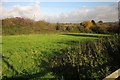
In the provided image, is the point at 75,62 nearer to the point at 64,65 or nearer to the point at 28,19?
the point at 64,65

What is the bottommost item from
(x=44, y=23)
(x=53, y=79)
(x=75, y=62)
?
(x=53, y=79)

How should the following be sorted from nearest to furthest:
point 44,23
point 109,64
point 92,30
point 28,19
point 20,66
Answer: point 109,64, point 20,66, point 44,23, point 28,19, point 92,30

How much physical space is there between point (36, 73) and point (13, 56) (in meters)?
4.25

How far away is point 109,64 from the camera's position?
31.9 ft

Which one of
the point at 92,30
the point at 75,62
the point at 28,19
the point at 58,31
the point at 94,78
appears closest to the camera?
the point at 94,78

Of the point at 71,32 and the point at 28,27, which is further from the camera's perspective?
the point at 71,32

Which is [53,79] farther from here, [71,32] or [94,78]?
[71,32]

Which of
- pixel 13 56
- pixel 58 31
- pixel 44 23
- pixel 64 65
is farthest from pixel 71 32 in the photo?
pixel 64 65

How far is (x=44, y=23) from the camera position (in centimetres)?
3488

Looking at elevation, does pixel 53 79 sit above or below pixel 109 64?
below

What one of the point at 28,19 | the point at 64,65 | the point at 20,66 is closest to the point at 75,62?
the point at 64,65

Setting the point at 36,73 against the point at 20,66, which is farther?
the point at 20,66

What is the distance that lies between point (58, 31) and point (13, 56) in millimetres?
26187

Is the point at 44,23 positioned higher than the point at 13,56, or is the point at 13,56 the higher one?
the point at 44,23
